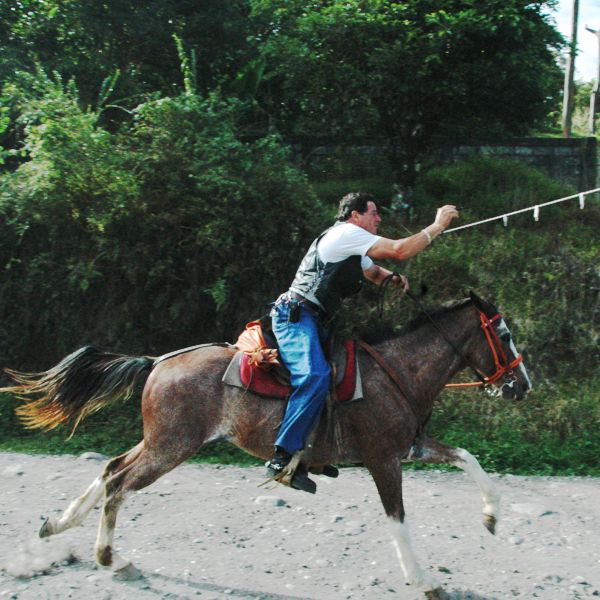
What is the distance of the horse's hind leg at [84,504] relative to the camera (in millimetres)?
5348

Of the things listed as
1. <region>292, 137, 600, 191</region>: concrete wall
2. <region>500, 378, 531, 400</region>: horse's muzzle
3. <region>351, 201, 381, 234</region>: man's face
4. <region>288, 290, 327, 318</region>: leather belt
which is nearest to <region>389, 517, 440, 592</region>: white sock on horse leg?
<region>500, 378, 531, 400</region>: horse's muzzle

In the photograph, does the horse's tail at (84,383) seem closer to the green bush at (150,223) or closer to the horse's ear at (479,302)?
the horse's ear at (479,302)

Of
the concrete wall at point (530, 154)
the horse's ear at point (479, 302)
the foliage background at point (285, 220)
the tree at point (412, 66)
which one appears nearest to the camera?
the horse's ear at point (479, 302)

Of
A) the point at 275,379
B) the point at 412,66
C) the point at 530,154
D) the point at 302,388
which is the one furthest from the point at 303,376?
the point at 530,154

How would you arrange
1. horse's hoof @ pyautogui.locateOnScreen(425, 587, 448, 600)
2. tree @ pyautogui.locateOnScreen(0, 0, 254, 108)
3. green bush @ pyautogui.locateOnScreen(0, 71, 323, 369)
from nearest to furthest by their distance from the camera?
horse's hoof @ pyautogui.locateOnScreen(425, 587, 448, 600) → green bush @ pyautogui.locateOnScreen(0, 71, 323, 369) → tree @ pyautogui.locateOnScreen(0, 0, 254, 108)

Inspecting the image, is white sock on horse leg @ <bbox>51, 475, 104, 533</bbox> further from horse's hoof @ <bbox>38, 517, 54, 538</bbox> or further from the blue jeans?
the blue jeans

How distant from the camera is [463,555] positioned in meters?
5.69

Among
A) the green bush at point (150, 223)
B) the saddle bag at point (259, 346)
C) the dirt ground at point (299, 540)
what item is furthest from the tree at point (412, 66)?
the saddle bag at point (259, 346)

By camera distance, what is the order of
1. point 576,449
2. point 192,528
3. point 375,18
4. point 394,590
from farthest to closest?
point 375,18 < point 576,449 < point 192,528 < point 394,590

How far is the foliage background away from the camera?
9633 mm

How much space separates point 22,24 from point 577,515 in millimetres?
12176

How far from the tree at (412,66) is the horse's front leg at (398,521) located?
25.4 ft

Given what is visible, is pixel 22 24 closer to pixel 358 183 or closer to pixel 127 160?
pixel 127 160

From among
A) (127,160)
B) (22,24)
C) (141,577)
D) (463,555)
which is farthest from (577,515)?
(22,24)
